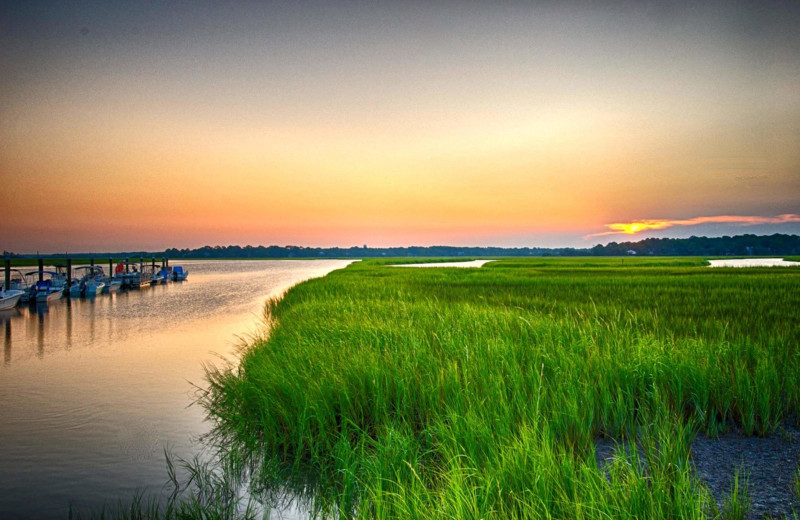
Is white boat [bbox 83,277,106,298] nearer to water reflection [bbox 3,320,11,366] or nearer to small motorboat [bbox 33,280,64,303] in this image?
small motorboat [bbox 33,280,64,303]

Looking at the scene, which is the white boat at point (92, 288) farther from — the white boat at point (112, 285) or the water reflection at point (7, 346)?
the water reflection at point (7, 346)

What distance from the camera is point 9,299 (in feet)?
96.0

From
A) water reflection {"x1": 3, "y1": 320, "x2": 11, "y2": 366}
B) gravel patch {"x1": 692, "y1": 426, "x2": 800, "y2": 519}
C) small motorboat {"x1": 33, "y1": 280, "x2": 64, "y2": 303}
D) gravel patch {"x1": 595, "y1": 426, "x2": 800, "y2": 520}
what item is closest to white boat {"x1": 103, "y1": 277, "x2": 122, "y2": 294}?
small motorboat {"x1": 33, "y1": 280, "x2": 64, "y2": 303}

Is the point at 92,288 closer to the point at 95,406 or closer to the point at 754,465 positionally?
the point at 95,406

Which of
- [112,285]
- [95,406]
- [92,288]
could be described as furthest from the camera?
[112,285]

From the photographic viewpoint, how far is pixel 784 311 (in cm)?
1391

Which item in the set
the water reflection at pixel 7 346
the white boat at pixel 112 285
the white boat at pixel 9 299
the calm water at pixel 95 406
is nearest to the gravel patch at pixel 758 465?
the calm water at pixel 95 406

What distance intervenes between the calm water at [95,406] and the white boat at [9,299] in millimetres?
7796

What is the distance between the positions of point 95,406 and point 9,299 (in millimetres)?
27542

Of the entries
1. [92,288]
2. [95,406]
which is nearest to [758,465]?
[95,406]

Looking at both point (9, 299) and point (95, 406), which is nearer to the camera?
point (95, 406)

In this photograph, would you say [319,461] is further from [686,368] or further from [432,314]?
[432,314]

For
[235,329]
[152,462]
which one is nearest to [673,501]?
[152,462]

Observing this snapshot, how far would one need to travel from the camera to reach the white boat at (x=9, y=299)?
2852 cm
